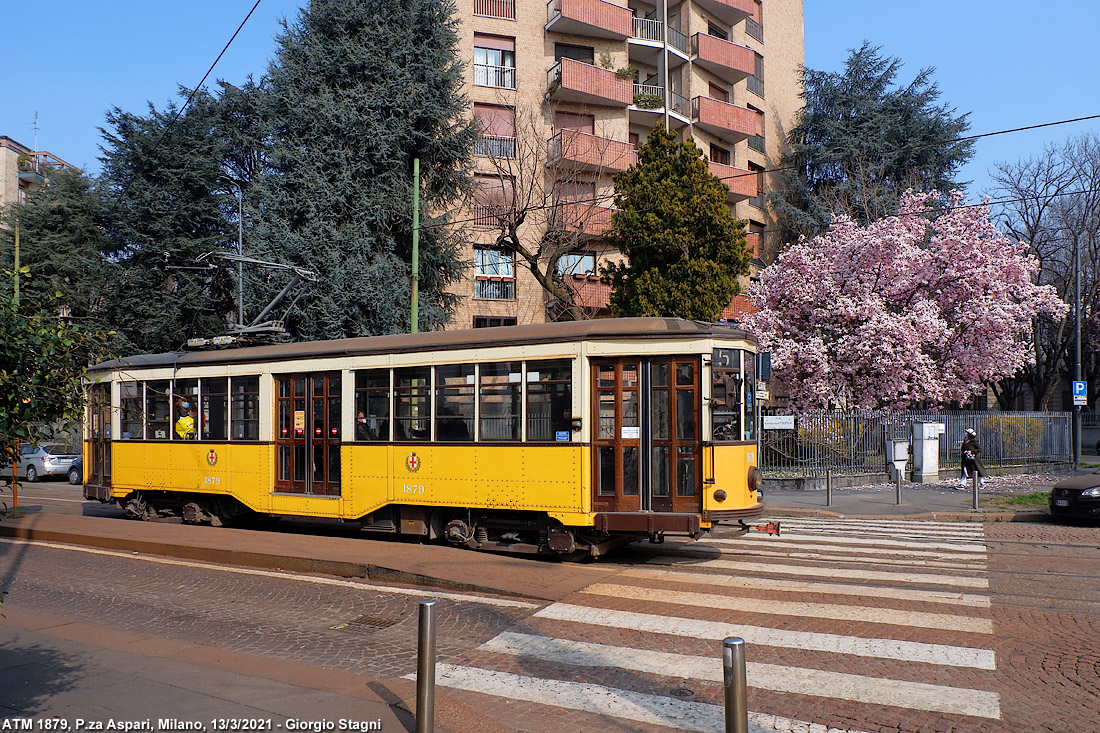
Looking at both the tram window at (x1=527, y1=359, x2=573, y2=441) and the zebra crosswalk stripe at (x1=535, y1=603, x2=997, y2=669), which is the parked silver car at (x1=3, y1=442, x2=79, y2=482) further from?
the zebra crosswalk stripe at (x1=535, y1=603, x2=997, y2=669)

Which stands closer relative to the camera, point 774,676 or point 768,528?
point 774,676

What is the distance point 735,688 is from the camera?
3891 mm

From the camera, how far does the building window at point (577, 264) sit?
3238 centimetres

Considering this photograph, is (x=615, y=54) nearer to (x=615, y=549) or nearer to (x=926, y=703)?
(x=615, y=549)

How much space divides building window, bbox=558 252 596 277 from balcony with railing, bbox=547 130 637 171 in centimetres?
354

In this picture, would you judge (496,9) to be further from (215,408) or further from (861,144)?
(215,408)

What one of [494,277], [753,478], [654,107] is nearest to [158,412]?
[753,478]

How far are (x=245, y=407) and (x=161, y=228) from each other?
23.3 meters

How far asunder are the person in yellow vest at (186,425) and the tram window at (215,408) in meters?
0.26

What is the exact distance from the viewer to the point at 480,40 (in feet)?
110

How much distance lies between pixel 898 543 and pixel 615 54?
91.9ft

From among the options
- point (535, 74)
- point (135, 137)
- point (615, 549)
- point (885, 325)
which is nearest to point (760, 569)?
point (615, 549)

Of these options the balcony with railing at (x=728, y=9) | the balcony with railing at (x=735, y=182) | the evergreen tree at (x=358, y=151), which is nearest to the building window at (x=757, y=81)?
the balcony with railing at (x=728, y=9)

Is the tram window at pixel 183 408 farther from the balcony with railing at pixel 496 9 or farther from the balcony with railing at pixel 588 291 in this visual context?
the balcony with railing at pixel 496 9
